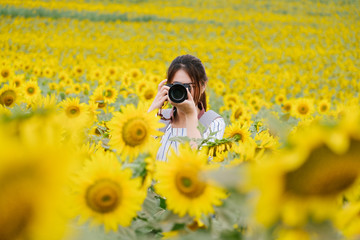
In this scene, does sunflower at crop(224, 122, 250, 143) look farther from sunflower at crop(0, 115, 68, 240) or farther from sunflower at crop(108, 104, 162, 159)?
sunflower at crop(0, 115, 68, 240)

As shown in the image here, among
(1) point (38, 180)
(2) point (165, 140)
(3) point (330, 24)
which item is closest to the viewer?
(1) point (38, 180)

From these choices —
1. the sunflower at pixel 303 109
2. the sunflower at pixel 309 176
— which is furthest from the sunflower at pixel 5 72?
the sunflower at pixel 309 176

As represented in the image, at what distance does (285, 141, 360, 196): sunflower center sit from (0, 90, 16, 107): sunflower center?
1.88 m

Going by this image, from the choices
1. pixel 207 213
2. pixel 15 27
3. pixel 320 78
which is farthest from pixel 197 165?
pixel 15 27

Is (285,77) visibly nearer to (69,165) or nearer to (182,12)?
(69,165)

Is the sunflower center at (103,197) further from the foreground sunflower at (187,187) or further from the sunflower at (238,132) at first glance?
the sunflower at (238,132)

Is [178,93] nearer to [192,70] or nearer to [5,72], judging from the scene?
[192,70]

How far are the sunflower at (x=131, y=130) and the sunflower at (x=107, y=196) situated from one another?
0.27 meters

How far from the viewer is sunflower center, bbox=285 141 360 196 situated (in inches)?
16.9

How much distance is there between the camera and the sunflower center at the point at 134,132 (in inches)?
35.4

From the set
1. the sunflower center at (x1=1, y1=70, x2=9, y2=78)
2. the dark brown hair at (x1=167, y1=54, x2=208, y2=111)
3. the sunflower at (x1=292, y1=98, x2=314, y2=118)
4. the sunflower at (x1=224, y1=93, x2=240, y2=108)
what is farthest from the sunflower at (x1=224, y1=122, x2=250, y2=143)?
the sunflower center at (x1=1, y1=70, x2=9, y2=78)

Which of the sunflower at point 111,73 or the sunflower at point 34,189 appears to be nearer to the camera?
the sunflower at point 34,189

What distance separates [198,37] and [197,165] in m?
11.2

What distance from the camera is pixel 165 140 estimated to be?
1863 millimetres
